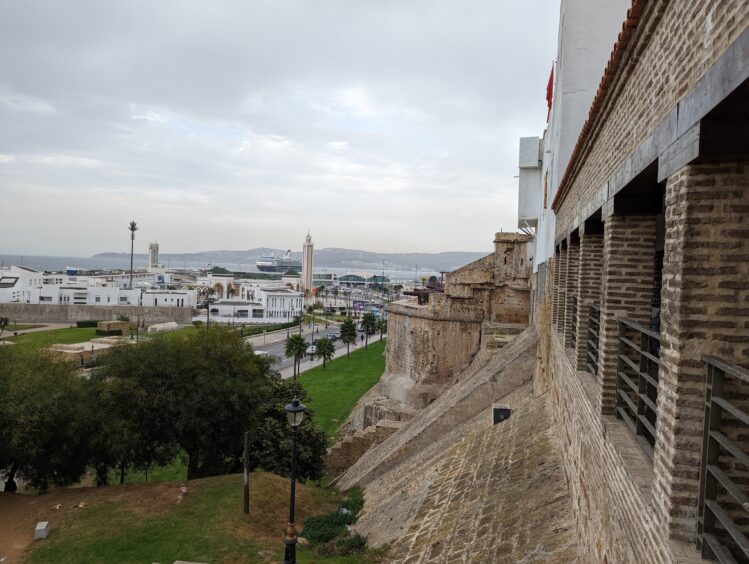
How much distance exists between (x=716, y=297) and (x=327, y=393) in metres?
32.4

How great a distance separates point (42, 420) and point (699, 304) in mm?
15018

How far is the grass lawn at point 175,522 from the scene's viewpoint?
36.3 ft

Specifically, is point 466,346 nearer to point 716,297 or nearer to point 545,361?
point 545,361

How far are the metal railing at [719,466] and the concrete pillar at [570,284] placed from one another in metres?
5.59

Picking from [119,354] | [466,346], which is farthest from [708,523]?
[466,346]

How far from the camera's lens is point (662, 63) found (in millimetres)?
3623

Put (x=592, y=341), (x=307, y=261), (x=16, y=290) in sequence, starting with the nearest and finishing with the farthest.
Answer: (x=592, y=341) → (x=16, y=290) → (x=307, y=261)

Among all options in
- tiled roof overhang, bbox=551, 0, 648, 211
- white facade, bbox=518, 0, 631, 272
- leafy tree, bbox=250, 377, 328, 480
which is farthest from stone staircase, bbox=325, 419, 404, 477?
tiled roof overhang, bbox=551, 0, 648, 211

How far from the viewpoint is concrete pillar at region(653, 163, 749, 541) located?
2.95 meters

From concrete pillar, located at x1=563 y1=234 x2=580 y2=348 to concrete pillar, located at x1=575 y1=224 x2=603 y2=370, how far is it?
1570mm

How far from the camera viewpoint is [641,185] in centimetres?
465

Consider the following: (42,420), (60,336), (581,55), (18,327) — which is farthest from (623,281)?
(18,327)

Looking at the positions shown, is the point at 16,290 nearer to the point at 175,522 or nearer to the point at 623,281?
the point at 175,522

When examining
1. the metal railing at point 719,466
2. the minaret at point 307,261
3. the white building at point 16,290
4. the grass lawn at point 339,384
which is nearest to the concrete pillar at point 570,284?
the metal railing at point 719,466
